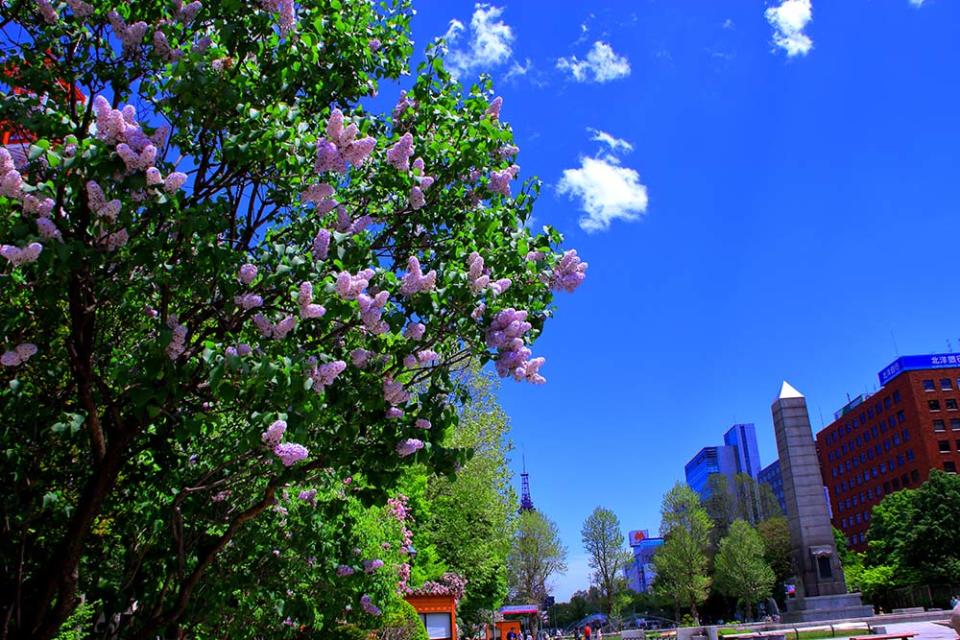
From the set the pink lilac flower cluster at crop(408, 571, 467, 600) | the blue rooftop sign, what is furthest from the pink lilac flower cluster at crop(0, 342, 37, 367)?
the blue rooftop sign

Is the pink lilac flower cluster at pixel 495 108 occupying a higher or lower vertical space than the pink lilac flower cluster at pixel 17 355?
higher

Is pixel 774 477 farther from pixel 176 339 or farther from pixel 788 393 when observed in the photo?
pixel 176 339

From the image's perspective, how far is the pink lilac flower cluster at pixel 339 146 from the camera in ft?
16.8

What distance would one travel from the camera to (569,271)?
6.25 m

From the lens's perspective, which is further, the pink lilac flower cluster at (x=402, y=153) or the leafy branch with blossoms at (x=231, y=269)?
the pink lilac flower cluster at (x=402, y=153)

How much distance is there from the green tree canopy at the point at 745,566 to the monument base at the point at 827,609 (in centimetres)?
2973

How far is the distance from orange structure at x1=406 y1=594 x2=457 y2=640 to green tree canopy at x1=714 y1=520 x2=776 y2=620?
54301mm

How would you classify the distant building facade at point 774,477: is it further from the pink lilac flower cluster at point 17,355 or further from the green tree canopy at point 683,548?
the pink lilac flower cluster at point 17,355

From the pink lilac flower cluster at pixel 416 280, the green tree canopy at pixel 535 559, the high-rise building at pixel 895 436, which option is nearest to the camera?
the pink lilac flower cluster at pixel 416 280

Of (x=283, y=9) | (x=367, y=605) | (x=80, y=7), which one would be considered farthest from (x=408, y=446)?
(x=367, y=605)

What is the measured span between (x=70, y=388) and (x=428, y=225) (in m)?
3.41

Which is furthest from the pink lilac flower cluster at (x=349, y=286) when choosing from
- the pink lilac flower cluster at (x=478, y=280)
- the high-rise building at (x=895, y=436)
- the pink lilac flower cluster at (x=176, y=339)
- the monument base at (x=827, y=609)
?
the high-rise building at (x=895, y=436)

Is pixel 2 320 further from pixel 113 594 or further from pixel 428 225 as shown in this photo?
pixel 113 594

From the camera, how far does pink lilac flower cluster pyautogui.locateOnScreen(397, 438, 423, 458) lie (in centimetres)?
527
